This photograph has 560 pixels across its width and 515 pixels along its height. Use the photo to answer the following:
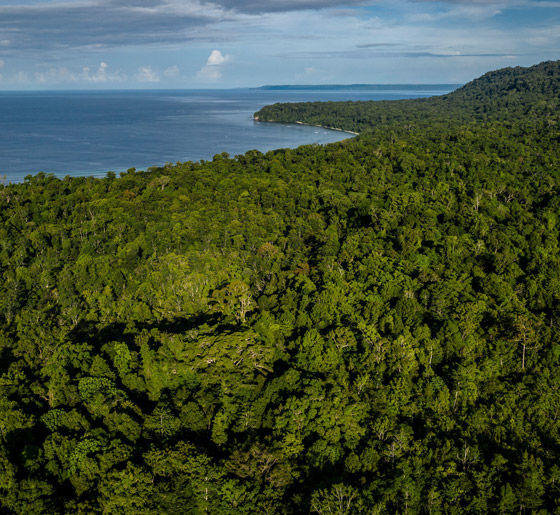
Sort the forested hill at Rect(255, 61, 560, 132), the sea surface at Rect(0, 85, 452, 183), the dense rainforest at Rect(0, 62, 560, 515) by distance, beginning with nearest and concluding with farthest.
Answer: the dense rainforest at Rect(0, 62, 560, 515) → the sea surface at Rect(0, 85, 452, 183) → the forested hill at Rect(255, 61, 560, 132)

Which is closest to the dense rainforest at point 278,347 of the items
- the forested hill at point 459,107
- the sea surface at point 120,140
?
the sea surface at point 120,140

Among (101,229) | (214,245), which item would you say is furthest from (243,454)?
(101,229)

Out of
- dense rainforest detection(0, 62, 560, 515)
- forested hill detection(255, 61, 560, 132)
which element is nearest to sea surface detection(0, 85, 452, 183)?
forested hill detection(255, 61, 560, 132)

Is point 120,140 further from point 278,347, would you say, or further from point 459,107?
point 459,107

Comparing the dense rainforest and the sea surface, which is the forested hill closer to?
the sea surface

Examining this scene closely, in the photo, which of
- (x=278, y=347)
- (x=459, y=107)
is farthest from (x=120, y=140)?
(x=459, y=107)
